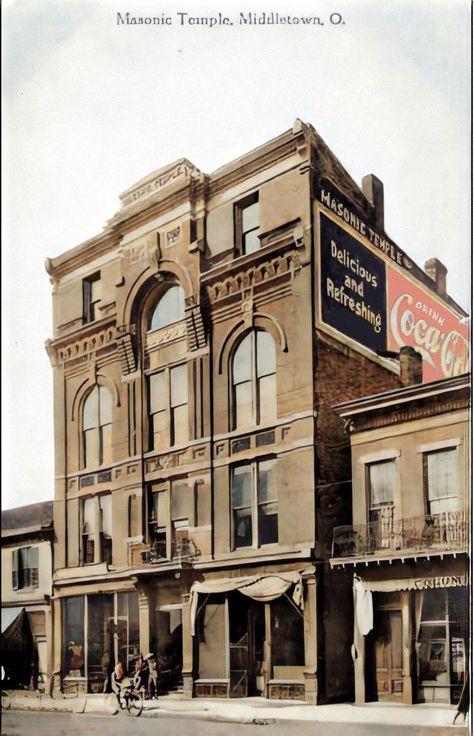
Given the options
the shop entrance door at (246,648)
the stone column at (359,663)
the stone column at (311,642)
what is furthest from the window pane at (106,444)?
the stone column at (359,663)

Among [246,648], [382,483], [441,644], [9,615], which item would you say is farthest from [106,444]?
[441,644]

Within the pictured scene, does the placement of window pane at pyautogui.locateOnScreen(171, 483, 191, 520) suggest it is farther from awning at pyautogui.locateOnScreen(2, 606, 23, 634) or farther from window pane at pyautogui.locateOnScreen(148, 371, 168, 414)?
awning at pyautogui.locateOnScreen(2, 606, 23, 634)

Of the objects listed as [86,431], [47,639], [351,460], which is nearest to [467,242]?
[351,460]

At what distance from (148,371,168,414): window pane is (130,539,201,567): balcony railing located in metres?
0.77

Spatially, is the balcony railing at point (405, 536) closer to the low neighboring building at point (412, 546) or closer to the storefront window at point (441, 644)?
the low neighboring building at point (412, 546)

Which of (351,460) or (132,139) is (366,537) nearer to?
(351,460)

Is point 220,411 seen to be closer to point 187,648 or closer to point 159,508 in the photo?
point 159,508

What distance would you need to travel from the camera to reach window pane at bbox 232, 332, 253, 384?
5.28 metres

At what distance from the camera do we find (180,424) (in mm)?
5383

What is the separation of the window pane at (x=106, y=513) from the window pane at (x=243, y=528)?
800 mm

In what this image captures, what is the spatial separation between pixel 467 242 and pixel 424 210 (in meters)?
0.29

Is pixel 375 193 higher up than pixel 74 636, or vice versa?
pixel 375 193

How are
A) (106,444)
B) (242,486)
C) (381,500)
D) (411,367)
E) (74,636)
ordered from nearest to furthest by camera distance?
(381,500)
(411,367)
(242,486)
(74,636)
(106,444)

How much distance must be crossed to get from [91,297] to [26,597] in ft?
5.84
